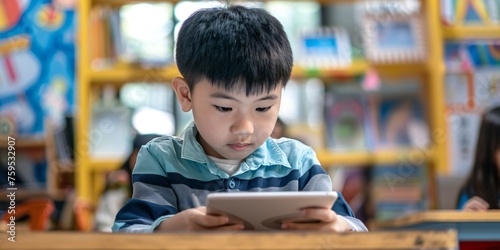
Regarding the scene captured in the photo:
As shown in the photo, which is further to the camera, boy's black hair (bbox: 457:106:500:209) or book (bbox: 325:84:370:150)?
book (bbox: 325:84:370:150)

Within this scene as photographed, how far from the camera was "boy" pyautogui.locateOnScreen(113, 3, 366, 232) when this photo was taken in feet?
3.94

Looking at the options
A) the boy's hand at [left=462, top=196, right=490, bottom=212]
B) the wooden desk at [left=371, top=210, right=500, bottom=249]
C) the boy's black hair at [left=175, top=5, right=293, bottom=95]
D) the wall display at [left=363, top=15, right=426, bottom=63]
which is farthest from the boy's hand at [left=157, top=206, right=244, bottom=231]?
the wall display at [left=363, top=15, right=426, bottom=63]

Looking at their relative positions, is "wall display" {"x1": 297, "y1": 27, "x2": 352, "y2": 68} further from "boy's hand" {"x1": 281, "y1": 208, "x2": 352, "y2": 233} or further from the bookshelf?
"boy's hand" {"x1": 281, "y1": 208, "x2": 352, "y2": 233}

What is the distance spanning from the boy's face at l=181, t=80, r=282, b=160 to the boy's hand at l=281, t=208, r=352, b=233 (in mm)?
164

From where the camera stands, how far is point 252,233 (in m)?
0.89

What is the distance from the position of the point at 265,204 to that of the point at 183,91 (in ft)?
1.09

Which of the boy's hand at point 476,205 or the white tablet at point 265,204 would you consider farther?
the boy's hand at point 476,205

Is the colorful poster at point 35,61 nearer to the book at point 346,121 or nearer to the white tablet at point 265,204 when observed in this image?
the book at point 346,121

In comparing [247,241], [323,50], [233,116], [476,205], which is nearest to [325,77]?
[323,50]

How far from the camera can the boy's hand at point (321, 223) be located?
108cm

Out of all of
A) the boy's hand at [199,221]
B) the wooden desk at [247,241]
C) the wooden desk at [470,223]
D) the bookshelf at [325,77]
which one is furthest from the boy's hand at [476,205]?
the wooden desk at [247,241]

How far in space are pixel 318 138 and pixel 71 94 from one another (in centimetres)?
150

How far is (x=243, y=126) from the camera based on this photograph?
3.95 feet

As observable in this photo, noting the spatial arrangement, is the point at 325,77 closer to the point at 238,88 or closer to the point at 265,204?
the point at 238,88
